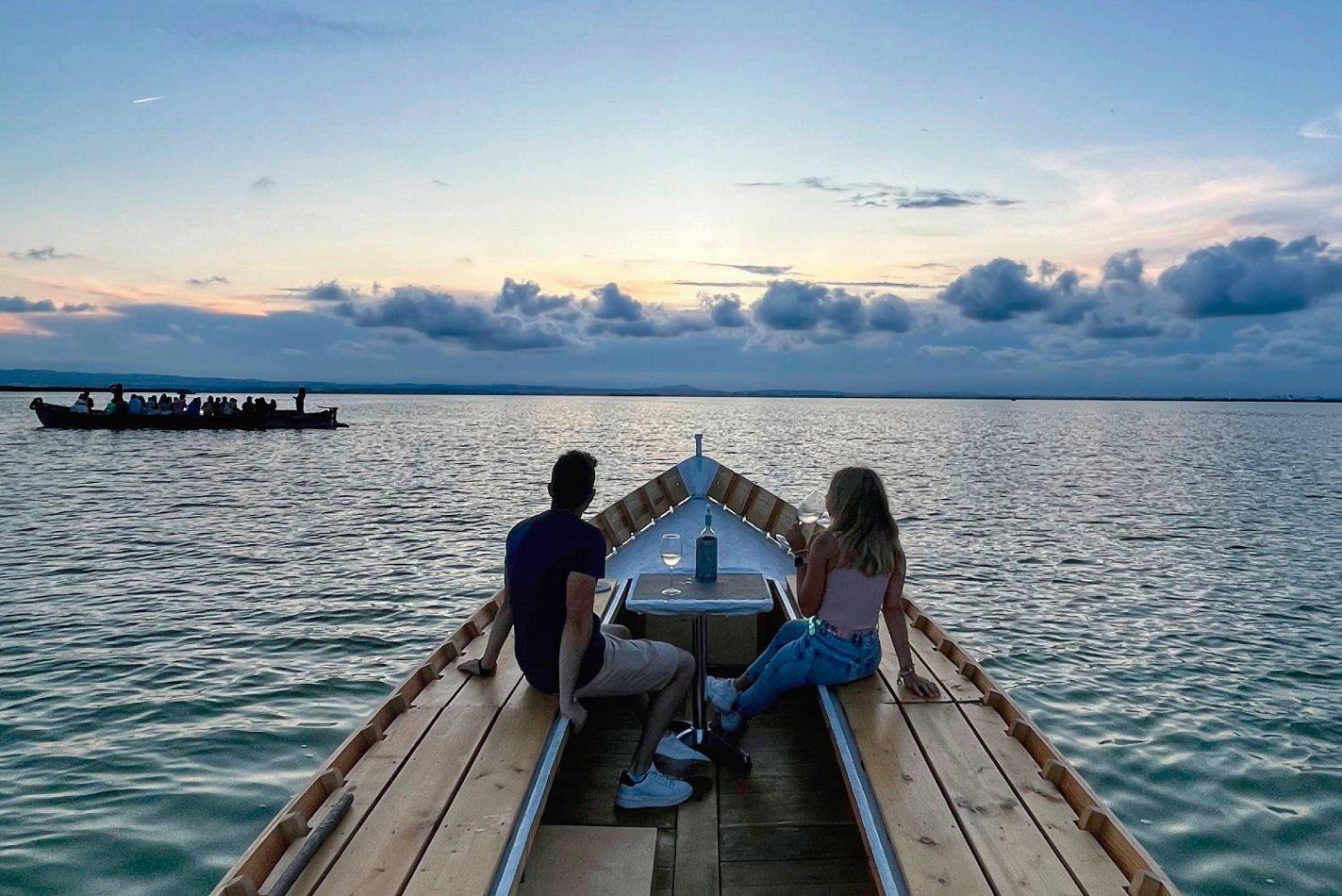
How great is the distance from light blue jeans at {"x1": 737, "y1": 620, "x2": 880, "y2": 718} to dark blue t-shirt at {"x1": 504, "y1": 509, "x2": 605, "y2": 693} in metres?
1.25

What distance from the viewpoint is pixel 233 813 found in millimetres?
6559

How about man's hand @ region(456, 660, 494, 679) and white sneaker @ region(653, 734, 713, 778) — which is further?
man's hand @ region(456, 660, 494, 679)

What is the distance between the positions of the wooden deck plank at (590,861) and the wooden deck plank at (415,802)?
62 cm

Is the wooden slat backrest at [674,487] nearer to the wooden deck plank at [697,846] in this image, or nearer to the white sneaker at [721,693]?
the white sneaker at [721,693]

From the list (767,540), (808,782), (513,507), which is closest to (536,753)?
(808,782)

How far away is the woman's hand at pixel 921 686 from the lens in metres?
5.35

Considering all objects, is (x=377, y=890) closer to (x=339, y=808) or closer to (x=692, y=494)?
(x=339, y=808)

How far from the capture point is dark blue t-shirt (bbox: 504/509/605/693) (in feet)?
14.5

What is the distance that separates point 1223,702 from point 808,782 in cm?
665

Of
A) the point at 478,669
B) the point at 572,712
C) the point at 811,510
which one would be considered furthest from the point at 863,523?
the point at 478,669

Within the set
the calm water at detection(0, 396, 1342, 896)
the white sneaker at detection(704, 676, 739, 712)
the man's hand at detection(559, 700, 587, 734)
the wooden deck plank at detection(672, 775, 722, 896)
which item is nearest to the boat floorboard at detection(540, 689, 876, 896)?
the wooden deck plank at detection(672, 775, 722, 896)

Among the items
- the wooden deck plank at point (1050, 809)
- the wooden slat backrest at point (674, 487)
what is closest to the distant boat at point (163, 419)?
the wooden slat backrest at point (674, 487)

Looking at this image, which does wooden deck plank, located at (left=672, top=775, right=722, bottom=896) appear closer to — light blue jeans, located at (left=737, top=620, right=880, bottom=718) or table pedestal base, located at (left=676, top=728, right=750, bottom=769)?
table pedestal base, located at (left=676, top=728, right=750, bottom=769)

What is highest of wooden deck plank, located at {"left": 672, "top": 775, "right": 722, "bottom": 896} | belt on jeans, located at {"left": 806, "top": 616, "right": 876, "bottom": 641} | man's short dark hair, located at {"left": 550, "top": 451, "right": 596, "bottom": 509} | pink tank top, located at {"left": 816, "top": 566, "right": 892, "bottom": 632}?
man's short dark hair, located at {"left": 550, "top": 451, "right": 596, "bottom": 509}
